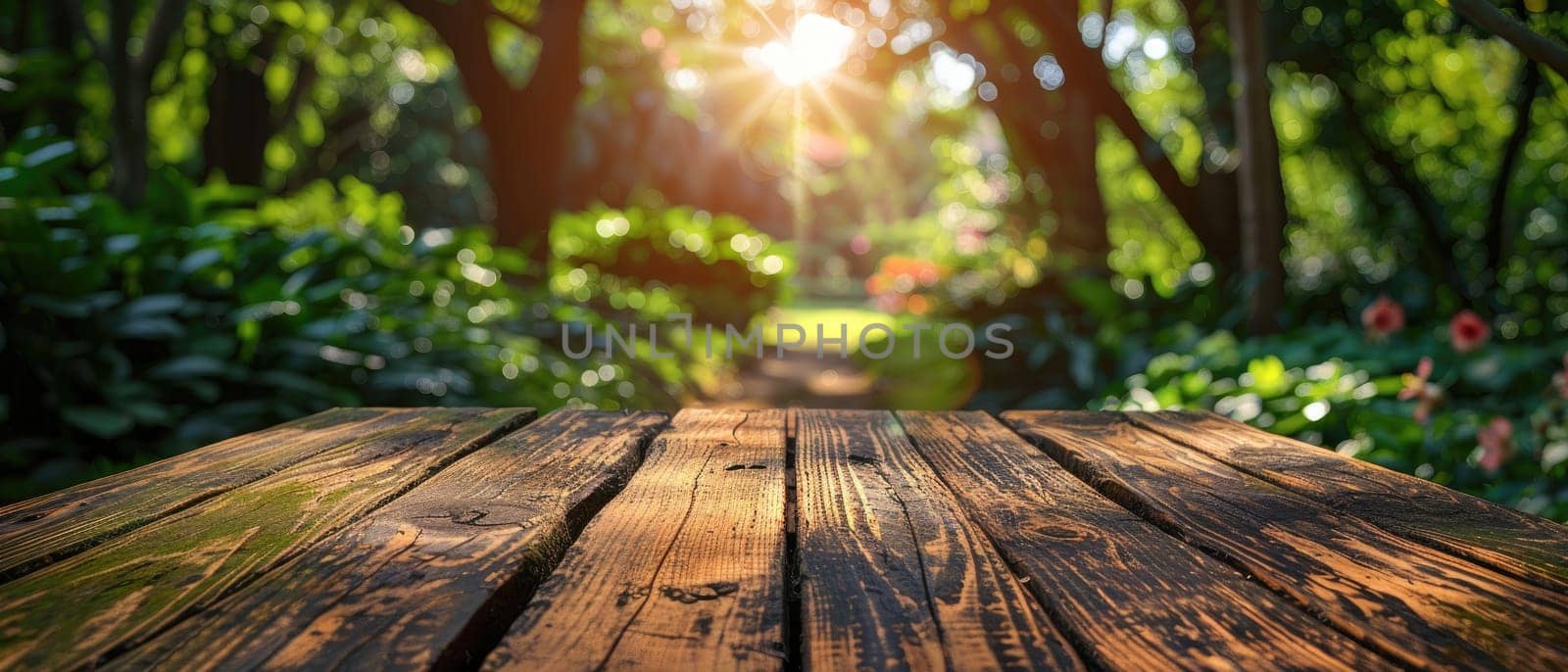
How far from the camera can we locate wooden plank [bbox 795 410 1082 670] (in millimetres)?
824

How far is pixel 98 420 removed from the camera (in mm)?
2725

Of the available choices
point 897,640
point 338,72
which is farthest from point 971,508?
point 338,72

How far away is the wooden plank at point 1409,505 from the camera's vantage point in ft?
3.65

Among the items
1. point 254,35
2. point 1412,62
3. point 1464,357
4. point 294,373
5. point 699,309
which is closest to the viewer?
point 294,373

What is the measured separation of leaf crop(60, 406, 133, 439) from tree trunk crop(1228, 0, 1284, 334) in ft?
15.7

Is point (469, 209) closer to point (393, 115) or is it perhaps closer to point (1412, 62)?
point (393, 115)

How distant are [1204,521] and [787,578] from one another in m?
0.53

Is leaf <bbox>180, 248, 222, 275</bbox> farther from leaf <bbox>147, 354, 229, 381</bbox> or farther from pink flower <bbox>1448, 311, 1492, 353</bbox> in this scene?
pink flower <bbox>1448, 311, 1492, 353</bbox>

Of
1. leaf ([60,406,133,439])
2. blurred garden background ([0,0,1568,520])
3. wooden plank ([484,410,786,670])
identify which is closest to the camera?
wooden plank ([484,410,786,670])

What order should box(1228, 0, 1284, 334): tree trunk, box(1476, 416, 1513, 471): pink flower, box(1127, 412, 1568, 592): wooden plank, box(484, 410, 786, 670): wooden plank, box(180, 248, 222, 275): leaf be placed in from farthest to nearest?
box(1228, 0, 1284, 334): tree trunk → box(180, 248, 222, 275): leaf → box(1476, 416, 1513, 471): pink flower → box(1127, 412, 1568, 592): wooden plank → box(484, 410, 786, 670): wooden plank

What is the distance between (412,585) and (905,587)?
0.46 m

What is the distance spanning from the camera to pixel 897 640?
33.4 inches

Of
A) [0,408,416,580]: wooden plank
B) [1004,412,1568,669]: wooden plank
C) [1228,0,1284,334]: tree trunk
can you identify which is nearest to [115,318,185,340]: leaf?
[0,408,416,580]: wooden plank

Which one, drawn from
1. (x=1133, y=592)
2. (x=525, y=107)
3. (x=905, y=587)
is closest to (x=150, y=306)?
(x=905, y=587)
